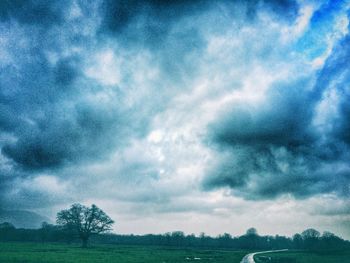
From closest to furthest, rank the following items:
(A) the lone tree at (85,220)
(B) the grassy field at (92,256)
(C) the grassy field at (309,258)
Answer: (B) the grassy field at (92,256), (C) the grassy field at (309,258), (A) the lone tree at (85,220)

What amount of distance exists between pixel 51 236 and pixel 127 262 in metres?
112

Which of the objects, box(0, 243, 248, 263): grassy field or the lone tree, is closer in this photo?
box(0, 243, 248, 263): grassy field

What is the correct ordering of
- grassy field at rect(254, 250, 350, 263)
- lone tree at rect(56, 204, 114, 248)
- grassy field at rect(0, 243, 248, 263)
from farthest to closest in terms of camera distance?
lone tree at rect(56, 204, 114, 248) → grassy field at rect(254, 250, 350, 263) → grassy field at rect(0, 243, 248, 263)

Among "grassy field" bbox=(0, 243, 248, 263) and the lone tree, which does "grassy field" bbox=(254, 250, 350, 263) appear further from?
the lone tree

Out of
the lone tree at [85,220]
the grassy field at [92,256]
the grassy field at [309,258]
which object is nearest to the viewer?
the grassy field at [92,256]

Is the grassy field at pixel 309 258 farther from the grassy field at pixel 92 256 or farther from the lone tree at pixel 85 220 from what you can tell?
the lone tree at pixel 85 220

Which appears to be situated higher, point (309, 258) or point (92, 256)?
point (92, 256)

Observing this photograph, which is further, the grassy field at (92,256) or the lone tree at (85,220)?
the lone tree at (85,220)

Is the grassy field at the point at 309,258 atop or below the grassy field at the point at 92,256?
below

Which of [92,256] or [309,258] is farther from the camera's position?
[309,258]

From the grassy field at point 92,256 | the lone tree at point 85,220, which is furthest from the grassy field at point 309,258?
the lone tree at point 85,220

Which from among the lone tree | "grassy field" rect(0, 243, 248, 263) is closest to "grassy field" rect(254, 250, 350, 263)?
"grassy field" rect(0, 243, 248, 263)

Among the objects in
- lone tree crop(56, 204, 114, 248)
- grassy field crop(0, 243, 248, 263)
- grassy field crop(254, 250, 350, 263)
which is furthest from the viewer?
lone tree crop(56, 204, 114, 248)

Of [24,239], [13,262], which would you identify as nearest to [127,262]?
[13,262]
